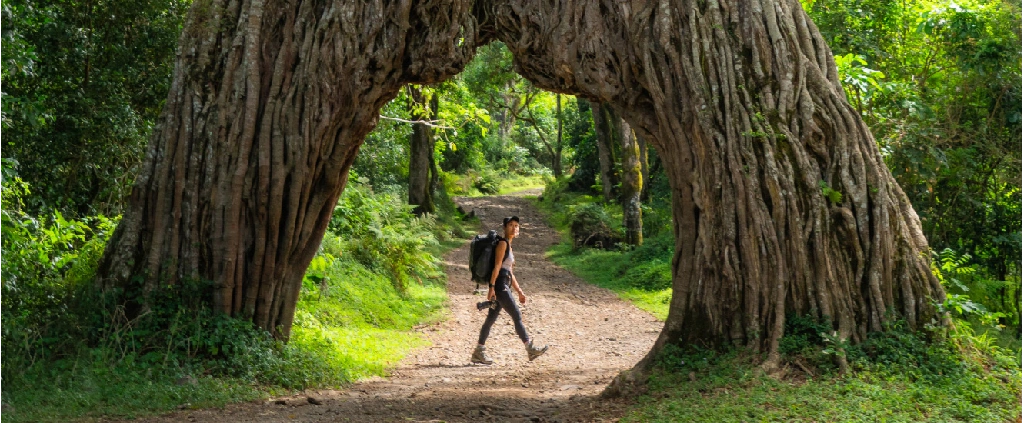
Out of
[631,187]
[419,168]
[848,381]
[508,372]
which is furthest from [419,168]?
[848,381]

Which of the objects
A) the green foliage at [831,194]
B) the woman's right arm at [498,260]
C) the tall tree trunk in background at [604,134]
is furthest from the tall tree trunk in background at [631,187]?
the green foliage at [831,194]

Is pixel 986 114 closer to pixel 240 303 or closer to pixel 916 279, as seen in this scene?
pixel 916 279

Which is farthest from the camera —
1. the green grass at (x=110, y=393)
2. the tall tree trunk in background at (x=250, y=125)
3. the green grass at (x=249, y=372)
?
the tall tree trunk in background at (x=250, y=125)

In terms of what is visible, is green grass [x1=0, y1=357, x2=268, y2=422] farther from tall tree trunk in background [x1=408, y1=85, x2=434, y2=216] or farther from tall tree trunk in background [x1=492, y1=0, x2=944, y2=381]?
tall tree trunk in background [x1=408, y1=85, x2=434, y2=216]

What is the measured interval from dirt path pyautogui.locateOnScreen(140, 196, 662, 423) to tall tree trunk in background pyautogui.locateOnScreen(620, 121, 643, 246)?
7.67 ft

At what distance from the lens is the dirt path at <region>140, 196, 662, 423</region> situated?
A: 702cm

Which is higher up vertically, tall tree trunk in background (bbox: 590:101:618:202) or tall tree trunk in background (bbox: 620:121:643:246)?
tall tree trunk in background (bbox: 590:101:618:202)

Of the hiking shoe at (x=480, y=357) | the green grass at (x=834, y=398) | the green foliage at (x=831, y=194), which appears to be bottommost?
the hiking shoe at (x=480, y=357)

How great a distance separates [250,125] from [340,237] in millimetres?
6165

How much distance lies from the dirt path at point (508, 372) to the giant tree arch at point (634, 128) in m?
1.27

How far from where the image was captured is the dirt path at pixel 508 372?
702cm

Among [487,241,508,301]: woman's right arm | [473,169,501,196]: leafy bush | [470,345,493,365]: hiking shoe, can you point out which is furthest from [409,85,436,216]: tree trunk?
[473,169,501,196]: leafy bush

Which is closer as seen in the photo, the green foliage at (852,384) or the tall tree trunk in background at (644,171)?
the green foliage at (852,384)

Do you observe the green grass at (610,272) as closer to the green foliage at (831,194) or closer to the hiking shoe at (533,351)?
the hiking shoe at (533,351)
